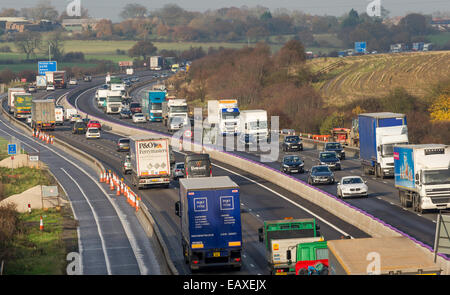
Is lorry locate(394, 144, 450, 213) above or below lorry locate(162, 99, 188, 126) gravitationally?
above

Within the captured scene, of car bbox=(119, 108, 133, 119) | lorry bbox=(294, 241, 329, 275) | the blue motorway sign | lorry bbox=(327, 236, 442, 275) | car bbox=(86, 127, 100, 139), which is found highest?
lorry bbox=(327, 236, 442, 275)

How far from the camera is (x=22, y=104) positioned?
401 feet

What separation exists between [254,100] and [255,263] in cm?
10666

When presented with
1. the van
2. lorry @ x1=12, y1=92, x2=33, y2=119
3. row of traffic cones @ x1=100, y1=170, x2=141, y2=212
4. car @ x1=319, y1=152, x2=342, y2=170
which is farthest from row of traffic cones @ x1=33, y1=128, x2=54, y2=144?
the van

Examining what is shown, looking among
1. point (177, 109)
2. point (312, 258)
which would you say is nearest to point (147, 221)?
point (312, 258)

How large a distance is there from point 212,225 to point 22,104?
9887cm

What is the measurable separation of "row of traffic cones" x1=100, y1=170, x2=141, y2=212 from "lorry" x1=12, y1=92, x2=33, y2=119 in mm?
61761

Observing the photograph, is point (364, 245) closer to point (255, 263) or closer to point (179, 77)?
point (255, 263)

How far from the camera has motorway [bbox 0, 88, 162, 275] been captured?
32.1m

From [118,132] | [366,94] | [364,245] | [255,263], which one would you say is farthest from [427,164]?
[366,94]

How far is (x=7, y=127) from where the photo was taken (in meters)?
114

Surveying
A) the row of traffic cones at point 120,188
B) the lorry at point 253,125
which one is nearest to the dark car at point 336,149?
the lorry at point 253,125

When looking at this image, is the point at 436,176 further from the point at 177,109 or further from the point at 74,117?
the point at 74,117

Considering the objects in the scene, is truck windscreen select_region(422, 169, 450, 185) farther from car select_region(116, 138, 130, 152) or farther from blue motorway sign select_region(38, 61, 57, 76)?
blue motorway sign select_region(38, 61, 57, 76)
